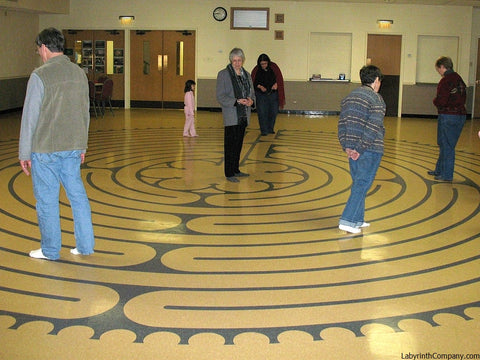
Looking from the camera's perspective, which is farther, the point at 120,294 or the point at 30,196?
the point at 30,196

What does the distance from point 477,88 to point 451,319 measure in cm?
1373

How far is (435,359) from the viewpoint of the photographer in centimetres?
289

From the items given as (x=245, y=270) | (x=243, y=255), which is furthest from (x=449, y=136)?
(x=245, y=270)

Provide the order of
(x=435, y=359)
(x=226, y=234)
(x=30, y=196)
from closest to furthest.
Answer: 1. (x=435, y=359)
2. (x=226, y=234)
3. (x=30, y=196)

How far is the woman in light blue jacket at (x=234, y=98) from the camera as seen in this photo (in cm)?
667

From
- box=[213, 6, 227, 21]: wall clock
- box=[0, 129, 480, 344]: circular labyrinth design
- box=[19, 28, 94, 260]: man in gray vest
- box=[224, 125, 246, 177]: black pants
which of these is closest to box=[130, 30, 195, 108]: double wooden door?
box=[213, 6, 227, 21]: wall clock

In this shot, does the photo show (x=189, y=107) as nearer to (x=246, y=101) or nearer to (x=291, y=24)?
(x=246, y=101)

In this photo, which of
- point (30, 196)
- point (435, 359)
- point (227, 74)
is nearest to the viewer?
point (435, 359)

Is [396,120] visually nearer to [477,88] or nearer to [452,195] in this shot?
[477,88]

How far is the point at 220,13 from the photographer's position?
1602 cm

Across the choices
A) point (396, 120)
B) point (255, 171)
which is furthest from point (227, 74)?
point (396, 120)

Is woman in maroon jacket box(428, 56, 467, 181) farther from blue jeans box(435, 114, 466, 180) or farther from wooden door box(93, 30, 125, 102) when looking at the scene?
wooden door box(93, 30, 125, 102)

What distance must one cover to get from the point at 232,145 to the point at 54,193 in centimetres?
302

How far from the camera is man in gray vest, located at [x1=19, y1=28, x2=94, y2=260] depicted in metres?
3.99
